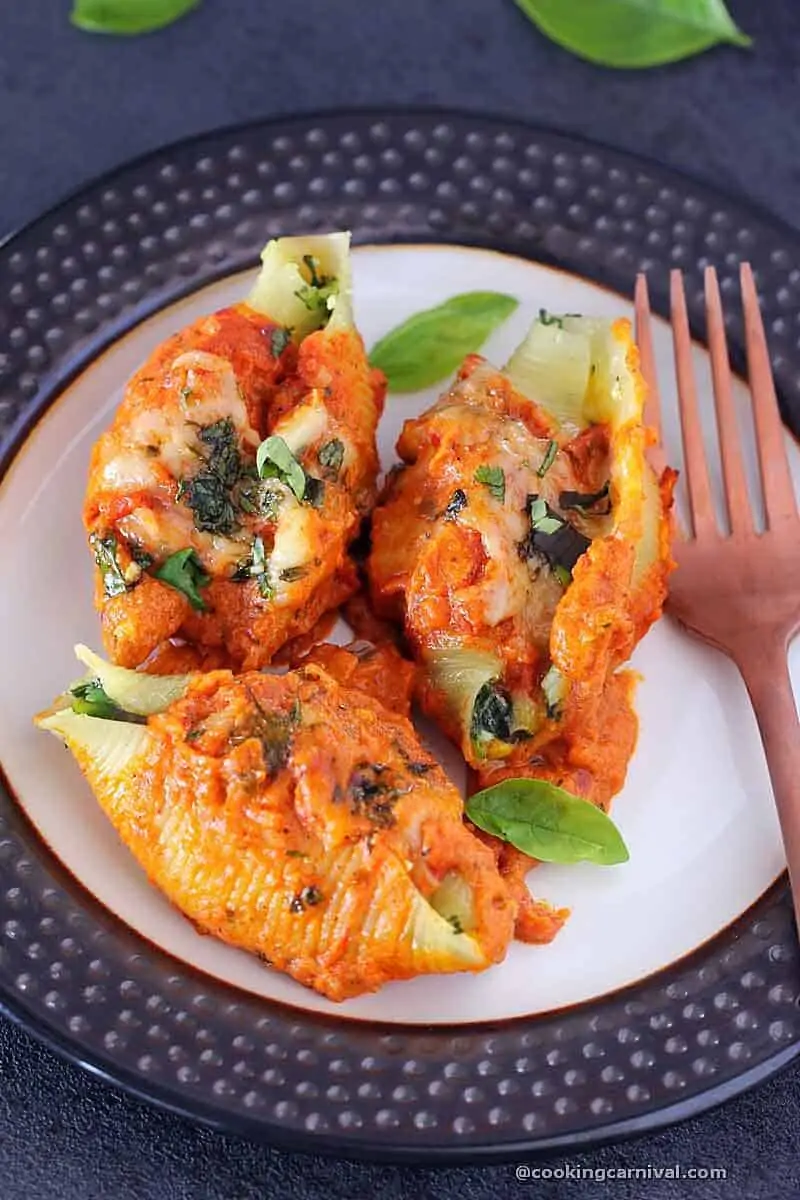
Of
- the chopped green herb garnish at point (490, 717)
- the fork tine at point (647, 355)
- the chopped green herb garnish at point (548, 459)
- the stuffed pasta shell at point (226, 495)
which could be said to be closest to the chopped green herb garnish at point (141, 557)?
the stuffed pasta shell at point (226, 495)

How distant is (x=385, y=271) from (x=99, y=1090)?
6.73ft

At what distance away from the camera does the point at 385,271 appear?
12.1 ft

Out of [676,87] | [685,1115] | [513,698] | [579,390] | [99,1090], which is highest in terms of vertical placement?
[676,87]

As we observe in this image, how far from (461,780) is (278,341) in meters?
1.04

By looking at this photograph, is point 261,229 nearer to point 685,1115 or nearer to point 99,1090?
point 99,1090

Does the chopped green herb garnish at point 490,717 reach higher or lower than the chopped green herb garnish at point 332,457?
lower

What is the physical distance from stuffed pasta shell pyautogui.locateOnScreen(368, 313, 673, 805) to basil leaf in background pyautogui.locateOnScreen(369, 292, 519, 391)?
0.30 meters

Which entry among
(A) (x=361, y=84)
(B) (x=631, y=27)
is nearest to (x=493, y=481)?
(A) (x=361, y=84)

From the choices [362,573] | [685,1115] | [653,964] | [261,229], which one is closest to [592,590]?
[362,573]

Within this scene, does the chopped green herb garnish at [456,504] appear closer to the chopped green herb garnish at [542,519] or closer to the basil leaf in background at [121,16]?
the chopped green herb garnish at [542,519]

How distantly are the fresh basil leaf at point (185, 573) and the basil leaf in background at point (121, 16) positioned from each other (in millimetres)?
2033

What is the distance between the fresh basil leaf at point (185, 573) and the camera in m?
2.95

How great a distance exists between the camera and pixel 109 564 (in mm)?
2947

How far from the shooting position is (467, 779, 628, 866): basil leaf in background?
9.56 feet
